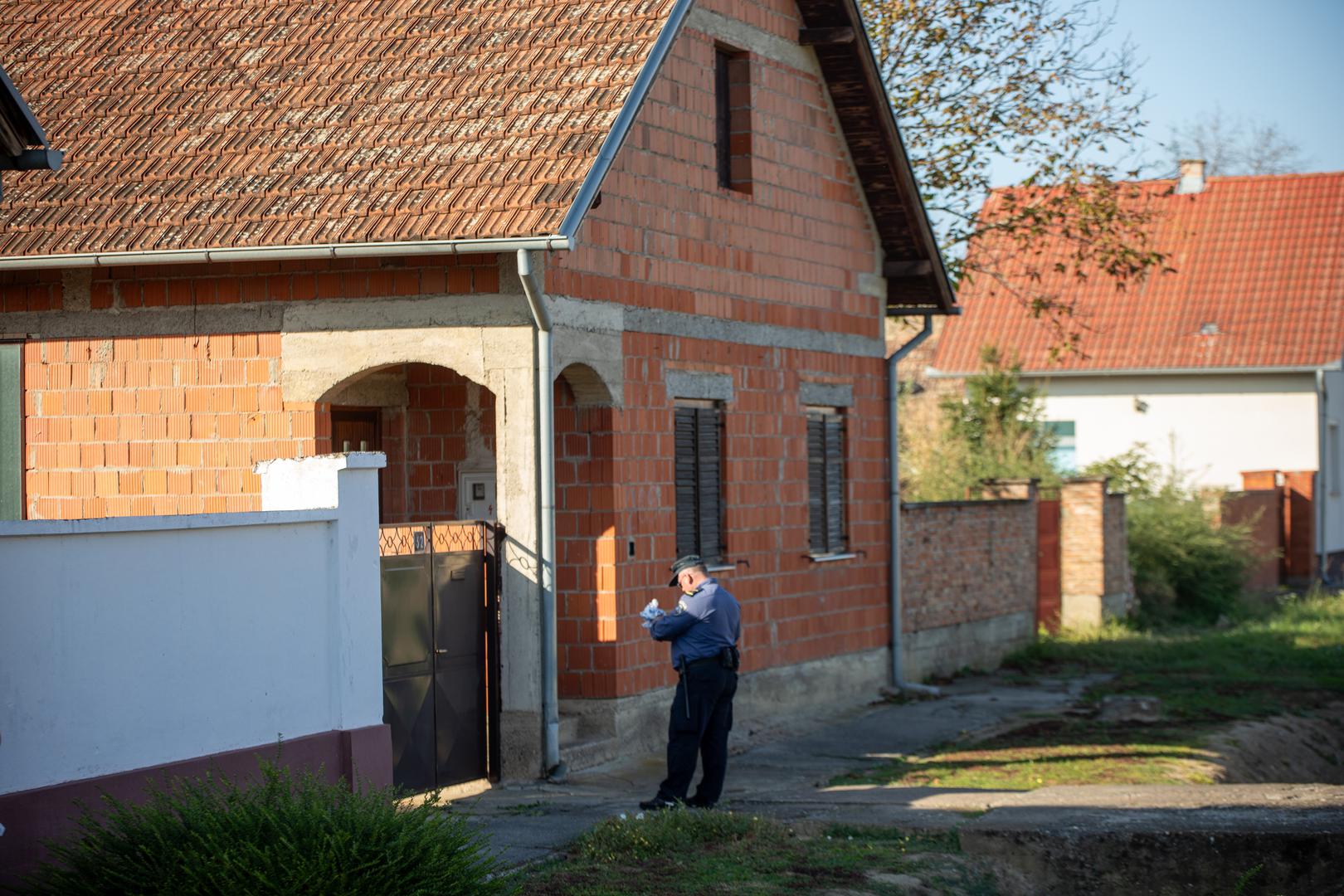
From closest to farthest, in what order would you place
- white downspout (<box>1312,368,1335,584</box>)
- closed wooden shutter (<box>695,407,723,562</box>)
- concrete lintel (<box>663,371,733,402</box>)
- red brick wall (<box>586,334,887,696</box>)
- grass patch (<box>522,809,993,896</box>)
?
grass patch (<box>522,809,993,896</box>), red brick wall (<box>586,334,887,696</box>), concrete lintel (<box>663,371,733,402</box>), closed wooden shutter (<box>695,407,723,562</box>), white downspout (<box>1312,368,1335,584</box>)

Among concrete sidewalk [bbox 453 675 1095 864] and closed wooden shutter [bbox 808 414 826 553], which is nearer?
concrete sidewalk [bbox 453 675 1095 864]

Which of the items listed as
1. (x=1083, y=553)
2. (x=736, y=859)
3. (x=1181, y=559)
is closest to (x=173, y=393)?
(x=736, y=859)

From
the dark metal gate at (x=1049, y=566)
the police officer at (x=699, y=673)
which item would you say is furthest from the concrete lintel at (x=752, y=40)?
the dark metal gate at (x=1049, y=566)

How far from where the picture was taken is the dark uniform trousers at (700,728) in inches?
416

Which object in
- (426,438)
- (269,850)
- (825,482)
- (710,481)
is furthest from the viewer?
(825,482)

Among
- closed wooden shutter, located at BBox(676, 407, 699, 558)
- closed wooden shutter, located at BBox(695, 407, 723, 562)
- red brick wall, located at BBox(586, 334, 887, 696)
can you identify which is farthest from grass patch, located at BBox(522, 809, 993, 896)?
closed wooden shutter, located at BBox(695, 407, 723, 562)

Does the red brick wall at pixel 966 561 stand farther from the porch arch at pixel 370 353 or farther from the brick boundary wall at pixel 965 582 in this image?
the porch arch at pixel 370 353

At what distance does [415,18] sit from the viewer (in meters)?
13.1

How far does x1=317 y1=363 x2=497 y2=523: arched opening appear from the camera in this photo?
13406 millimetres

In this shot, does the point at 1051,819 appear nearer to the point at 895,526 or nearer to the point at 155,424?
the point at 155,424

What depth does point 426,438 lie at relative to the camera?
13609 millimetres

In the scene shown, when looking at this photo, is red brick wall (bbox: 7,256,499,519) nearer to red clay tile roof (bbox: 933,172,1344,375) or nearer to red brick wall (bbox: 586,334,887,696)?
red brick wall (bbox: 586,334,887,696)

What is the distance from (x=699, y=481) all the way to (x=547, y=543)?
9.36 ft

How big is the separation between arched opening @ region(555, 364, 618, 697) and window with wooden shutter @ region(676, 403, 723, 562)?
1.29 metres
